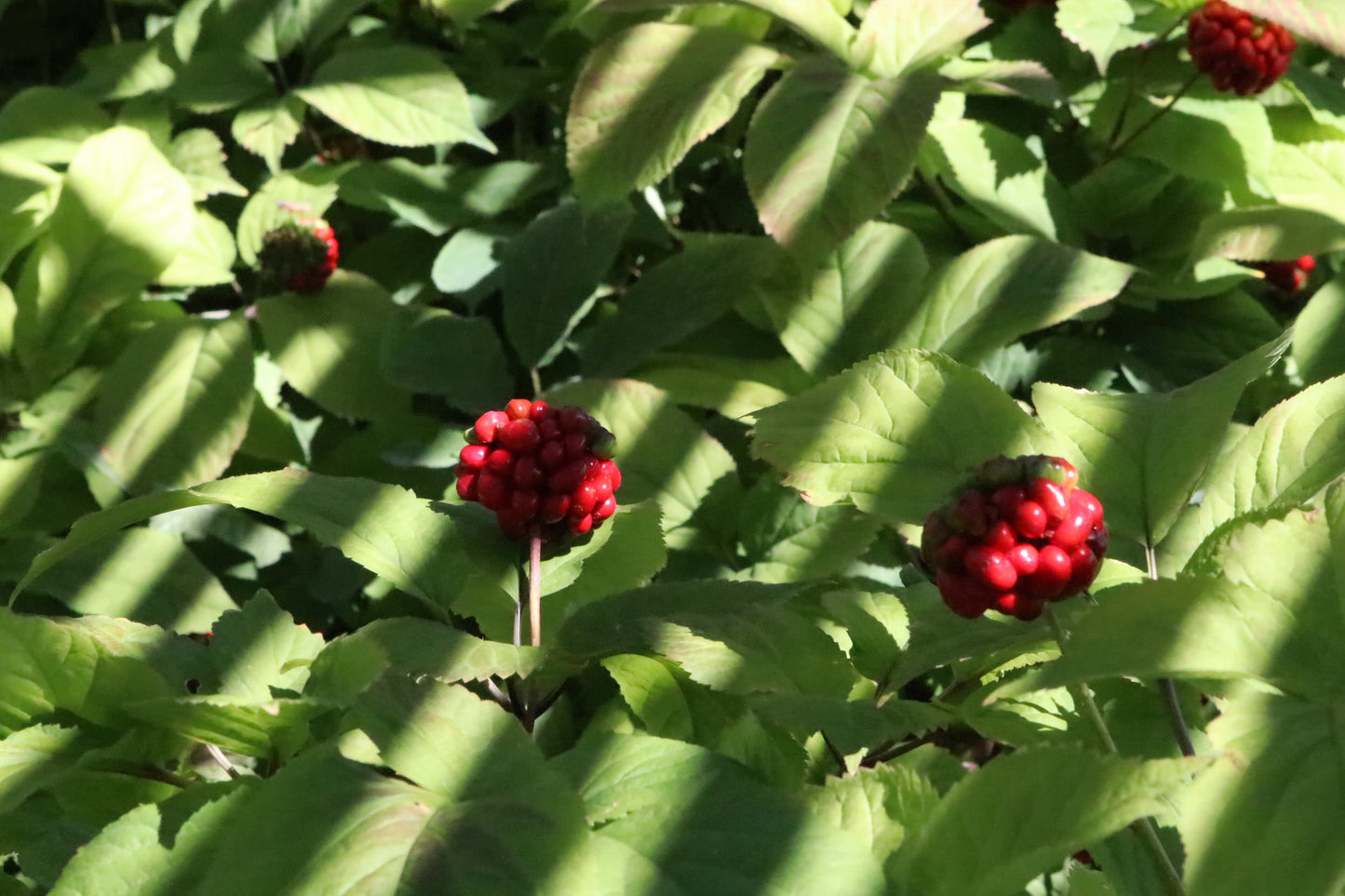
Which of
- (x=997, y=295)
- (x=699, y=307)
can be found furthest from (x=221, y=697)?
(x=997, y=295)

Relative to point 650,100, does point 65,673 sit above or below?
below

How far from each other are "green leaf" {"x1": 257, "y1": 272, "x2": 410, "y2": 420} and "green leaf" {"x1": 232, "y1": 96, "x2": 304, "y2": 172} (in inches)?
Result: 9.2

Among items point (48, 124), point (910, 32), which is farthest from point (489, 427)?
point (48, 124)

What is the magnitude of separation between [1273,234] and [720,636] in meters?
0.90

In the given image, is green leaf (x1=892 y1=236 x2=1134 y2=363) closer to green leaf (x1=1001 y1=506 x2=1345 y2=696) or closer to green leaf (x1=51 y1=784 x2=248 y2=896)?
green leaf (x1=1001 y1=506 x2=1345 y2=696)

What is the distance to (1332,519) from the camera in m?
0.65

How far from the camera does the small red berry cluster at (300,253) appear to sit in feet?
4.84

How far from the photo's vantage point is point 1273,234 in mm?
1307

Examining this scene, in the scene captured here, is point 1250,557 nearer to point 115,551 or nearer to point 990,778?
point 990,778

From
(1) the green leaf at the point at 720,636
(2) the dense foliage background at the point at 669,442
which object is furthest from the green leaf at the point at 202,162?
(1) the green leaf at the point at 720,636

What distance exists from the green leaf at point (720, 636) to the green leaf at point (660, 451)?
1.15 feet

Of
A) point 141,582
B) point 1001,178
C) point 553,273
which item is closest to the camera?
point 141,582

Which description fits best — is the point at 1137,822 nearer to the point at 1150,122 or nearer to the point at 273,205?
the point at 1150,122

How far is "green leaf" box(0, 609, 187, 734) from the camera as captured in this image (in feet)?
2.63
